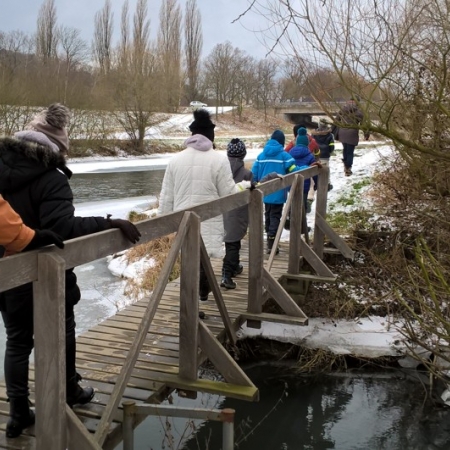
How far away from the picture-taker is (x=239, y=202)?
4531 mm

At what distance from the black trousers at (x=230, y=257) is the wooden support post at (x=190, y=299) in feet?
6.73

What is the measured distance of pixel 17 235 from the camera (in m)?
2.27

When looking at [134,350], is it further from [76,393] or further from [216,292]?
[216,292]

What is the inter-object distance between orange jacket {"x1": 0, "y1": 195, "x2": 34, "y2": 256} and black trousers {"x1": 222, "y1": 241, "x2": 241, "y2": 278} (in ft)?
11.5

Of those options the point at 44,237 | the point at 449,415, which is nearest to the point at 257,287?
the point at 449,415

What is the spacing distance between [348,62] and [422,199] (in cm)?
300

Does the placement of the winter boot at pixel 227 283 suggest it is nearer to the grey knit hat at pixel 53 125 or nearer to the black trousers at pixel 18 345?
the black trousers at pixel 18 345

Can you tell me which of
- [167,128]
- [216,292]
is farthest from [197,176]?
[167,128]

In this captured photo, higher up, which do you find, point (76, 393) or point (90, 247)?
point (90, 247)

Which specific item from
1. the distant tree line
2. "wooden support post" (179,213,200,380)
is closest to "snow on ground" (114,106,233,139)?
the distant tree line

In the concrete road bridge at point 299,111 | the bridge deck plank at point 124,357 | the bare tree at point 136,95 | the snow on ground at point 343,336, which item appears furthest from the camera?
the concrete road bridge at point 299,111

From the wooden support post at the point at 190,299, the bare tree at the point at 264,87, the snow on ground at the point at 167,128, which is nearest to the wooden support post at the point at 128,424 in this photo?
the wooden support post at the point at 190,299

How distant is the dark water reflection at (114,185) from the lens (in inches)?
712

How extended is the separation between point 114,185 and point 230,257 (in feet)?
51.5
